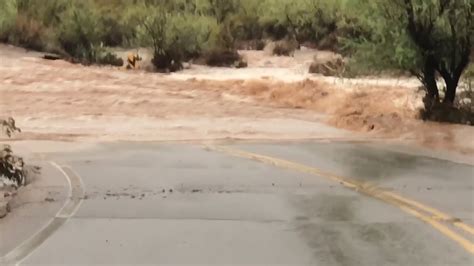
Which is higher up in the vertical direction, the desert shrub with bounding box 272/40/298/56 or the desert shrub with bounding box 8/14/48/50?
the desert shrub with bounding box 8/14/48/50

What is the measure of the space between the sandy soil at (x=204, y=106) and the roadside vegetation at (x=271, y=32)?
130 cm

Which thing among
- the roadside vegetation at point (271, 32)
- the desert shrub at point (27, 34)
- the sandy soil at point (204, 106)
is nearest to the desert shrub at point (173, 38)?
the roadside vegetation at point (271, 32)

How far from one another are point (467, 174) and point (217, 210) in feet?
17.4

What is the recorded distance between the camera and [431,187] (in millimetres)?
13758

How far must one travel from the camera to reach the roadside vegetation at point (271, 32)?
22.5 metres

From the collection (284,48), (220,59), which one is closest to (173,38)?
(220,59)

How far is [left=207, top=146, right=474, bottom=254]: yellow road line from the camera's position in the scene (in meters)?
10.2

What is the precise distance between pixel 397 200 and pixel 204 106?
642 inches

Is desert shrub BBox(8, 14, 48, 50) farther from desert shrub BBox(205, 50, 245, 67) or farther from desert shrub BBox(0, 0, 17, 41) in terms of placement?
desert shrub BBox(205, 50, 245, 67)

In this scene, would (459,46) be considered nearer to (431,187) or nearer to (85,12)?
(431,187)

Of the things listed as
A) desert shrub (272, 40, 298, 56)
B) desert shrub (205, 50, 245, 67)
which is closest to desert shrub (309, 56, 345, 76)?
desert shrub (205, 50, 245, 67)

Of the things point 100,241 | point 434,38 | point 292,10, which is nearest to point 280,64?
point 292,10

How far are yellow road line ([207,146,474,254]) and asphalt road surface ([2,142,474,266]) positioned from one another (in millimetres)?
16

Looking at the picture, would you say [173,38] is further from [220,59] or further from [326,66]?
[326,66]
